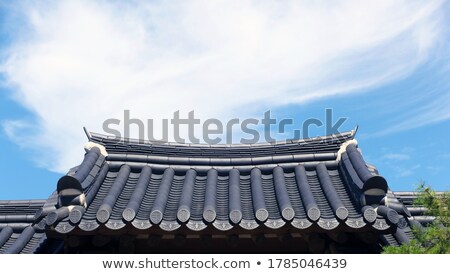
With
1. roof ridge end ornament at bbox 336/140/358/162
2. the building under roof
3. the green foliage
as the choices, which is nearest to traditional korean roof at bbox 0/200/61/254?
the building under roof

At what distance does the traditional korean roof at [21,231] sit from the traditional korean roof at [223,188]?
1.18 meters

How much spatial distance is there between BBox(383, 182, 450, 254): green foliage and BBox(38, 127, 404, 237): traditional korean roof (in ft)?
3.07

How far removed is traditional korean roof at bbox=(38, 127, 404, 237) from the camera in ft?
19.4

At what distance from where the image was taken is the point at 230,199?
22.4 ft

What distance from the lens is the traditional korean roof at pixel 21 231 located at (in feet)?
24.3

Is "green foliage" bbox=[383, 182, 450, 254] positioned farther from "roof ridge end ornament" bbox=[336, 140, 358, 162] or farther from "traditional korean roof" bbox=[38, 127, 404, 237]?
"roof ridge end ornament" bbox=[336, 140, 358, 162]

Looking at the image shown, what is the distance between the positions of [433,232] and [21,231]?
21.4ft

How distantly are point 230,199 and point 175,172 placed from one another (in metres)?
1.61

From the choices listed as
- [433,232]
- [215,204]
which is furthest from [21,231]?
[433,232]

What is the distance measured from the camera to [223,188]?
24.9 ft

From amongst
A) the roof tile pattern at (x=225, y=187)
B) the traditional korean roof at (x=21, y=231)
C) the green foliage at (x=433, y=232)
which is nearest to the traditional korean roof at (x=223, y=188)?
the roof tile pattern at (x=225, y=187)

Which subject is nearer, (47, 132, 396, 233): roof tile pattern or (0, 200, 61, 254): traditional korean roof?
(47, 132, 396, 233): roof tile pattern
